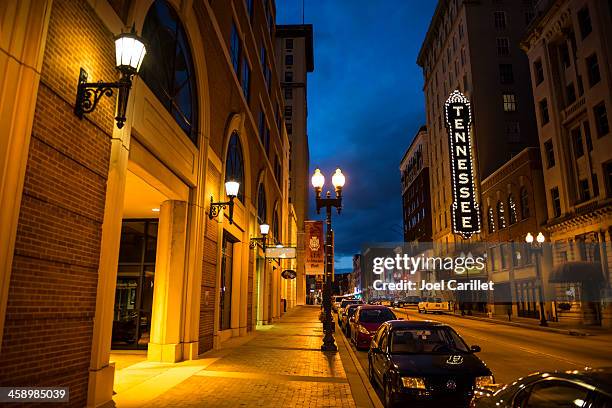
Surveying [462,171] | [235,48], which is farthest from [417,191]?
[235,48]

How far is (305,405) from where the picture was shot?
7.67 m

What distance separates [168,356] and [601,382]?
10509 millimetres

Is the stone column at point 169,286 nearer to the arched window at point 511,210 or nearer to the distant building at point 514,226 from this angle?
→ the distant building at point 514,226

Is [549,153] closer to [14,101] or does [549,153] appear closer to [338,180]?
[338,180]

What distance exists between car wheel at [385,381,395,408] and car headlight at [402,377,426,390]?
37 centimetres

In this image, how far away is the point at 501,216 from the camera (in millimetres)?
43250

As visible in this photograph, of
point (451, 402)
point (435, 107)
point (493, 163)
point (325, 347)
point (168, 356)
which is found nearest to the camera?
point (451, 402)

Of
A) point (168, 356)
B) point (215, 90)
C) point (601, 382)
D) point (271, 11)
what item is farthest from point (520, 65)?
point (601, 382)

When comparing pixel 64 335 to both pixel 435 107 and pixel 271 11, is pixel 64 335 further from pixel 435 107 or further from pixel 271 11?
pixel 435 107

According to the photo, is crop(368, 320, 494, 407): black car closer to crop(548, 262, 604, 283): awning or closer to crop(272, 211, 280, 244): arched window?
crop(548, 262, 604, 283): awning

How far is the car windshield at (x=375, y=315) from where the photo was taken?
A: 56.7ft

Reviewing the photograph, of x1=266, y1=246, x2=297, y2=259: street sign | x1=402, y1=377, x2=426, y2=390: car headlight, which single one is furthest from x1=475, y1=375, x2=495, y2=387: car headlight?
x1=266, y1=246, x2=297, y2=259: street sign

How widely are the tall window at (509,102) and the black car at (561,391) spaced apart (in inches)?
2024

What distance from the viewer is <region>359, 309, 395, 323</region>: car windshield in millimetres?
17281
